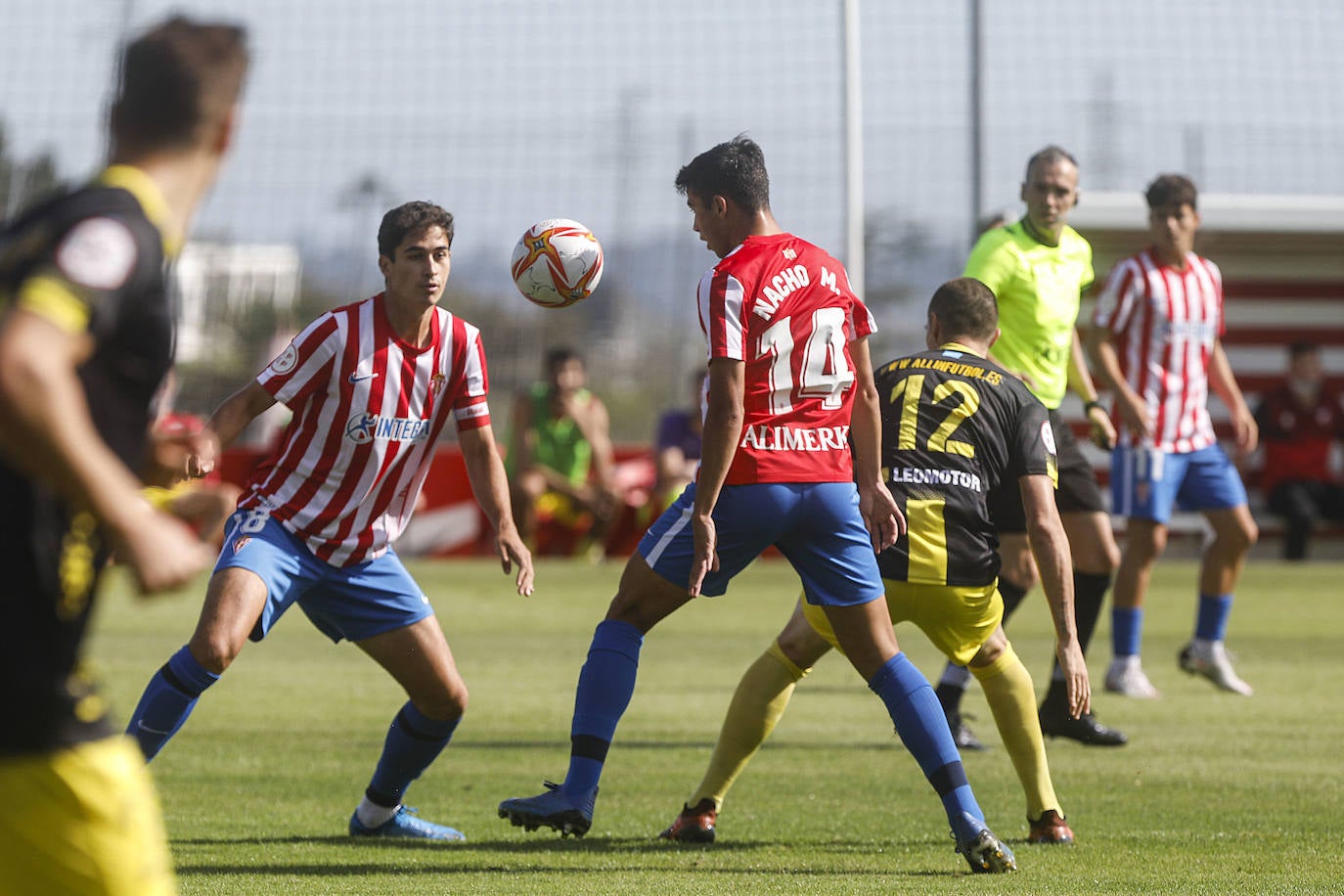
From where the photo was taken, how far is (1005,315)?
752 cm

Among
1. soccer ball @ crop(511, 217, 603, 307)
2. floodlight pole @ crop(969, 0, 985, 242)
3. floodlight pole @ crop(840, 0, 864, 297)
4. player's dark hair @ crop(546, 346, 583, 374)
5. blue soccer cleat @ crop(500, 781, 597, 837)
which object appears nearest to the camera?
blue soccer cleat @ crop(500, 781, 597, 837)

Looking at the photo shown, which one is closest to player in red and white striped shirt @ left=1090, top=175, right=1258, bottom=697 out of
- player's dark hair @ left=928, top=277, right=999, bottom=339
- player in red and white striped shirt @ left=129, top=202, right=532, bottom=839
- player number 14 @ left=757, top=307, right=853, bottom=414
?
player's dark hair @ left=928, top=277, right=999, bottom=339

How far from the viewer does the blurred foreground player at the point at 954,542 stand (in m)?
5.22

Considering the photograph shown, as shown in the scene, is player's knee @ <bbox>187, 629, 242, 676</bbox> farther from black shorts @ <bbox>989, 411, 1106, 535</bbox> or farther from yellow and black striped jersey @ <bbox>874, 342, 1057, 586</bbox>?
black shorts @ <bbox>989, 411, 1106, 535</bbox>

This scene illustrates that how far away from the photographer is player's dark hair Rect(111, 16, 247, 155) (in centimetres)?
263

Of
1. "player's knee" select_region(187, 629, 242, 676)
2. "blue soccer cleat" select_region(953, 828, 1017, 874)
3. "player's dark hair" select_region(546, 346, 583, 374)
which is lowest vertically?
"player's dark hair" select_region(546, 346, 583, 374)

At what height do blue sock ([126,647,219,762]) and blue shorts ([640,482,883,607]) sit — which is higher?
blue shorts ([640,482,883,607])

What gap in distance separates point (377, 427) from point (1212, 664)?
5.40 meters

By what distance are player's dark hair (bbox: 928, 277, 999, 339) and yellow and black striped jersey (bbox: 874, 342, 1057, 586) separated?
0.28 ft

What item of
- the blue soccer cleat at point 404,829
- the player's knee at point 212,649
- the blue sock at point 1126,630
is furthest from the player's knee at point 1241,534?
the player's knee at point 212,649

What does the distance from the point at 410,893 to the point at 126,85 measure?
8.59 feet

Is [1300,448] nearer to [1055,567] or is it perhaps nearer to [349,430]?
[1055,567]

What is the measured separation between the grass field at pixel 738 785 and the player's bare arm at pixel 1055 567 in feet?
1.89

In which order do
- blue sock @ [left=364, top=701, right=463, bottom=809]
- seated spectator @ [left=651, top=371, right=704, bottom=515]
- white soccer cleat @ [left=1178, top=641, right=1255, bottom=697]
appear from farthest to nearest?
1. seated spectator @ [left=651, top=371, right=704, bottom=515]
2. white soccer cleat @ [left=1178, top=641, right=1255, bottom=697]
3. blue sock @ [left=364, top=701, right=463, bottom=809]
